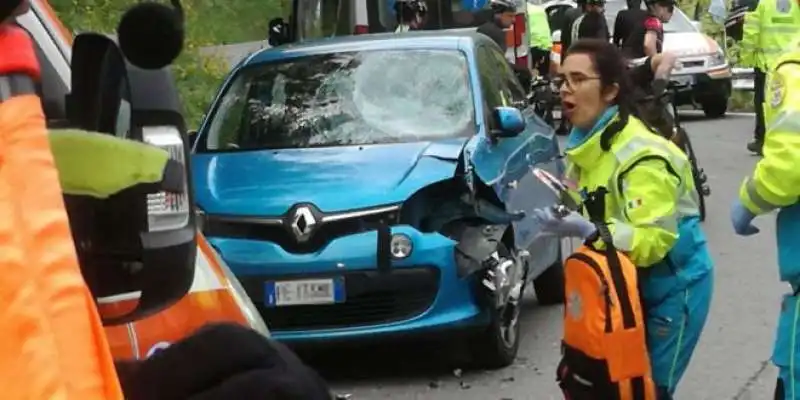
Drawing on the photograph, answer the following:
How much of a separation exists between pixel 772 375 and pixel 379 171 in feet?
7.25

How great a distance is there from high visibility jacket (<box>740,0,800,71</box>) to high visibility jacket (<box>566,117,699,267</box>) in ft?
33.0

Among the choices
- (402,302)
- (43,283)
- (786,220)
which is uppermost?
(43,283)

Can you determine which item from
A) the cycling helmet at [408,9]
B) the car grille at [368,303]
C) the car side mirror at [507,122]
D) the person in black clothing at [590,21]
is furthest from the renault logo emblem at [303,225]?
the cycling helmet at [408,9]

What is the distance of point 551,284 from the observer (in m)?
9.75

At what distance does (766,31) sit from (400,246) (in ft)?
28.9

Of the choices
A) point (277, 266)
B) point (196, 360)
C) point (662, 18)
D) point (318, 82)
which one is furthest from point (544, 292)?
point (196, 360)

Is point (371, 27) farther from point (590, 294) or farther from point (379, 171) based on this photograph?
point (590, 294)

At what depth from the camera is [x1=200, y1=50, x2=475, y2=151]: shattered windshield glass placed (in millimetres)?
8266

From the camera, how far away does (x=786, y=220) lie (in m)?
4.38

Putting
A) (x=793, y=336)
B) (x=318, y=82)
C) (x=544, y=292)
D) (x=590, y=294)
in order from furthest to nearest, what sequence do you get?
(x=544, y=292)
(x=318, y=82)
(x=590, y=294)
(x=793, y=336)

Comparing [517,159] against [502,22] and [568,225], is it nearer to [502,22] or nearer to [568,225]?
[568,225]

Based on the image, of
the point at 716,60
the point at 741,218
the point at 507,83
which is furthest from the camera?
the point at 716,60

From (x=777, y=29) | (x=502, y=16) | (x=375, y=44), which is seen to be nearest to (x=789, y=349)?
(x=375, y=44)

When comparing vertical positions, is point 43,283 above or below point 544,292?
above
